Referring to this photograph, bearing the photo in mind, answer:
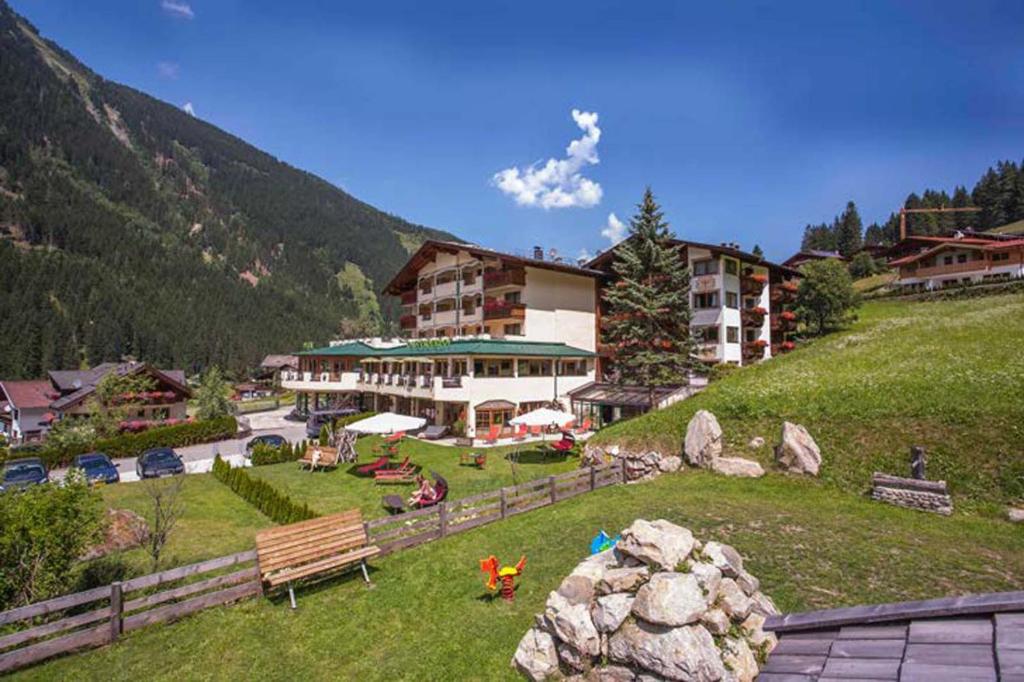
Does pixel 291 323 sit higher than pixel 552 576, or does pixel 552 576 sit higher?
pixel 291 323

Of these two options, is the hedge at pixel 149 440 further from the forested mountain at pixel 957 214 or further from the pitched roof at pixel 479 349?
the forested mountain at pixel 957 214

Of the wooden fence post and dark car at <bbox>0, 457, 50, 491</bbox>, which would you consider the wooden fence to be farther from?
dark car at <bbox>0, 457, 50, 491</bbox>

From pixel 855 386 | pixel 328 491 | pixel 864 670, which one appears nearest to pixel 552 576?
pixel 864 670

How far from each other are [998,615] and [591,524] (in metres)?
11.7

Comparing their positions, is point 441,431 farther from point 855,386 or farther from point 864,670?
point 864,670

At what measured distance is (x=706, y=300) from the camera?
41.8m

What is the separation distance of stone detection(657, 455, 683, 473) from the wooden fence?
23.4 feet

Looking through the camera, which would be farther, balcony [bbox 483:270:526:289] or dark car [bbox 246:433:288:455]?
balcony [bbox 483:270:526:289]

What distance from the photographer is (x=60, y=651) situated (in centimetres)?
906

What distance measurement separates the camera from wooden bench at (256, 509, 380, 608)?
1105 cm

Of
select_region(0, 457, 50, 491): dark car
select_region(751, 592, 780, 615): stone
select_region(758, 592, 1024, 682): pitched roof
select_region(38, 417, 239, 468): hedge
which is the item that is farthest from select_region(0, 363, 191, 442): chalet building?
select_region(758, 592, 1024, 682): pitched roof

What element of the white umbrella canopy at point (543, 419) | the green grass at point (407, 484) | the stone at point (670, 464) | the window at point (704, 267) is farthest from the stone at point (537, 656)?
the window at point (704, 267)

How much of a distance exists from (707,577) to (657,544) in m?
0.79

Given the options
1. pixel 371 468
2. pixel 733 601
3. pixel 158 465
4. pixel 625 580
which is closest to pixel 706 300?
pixel 371 468
